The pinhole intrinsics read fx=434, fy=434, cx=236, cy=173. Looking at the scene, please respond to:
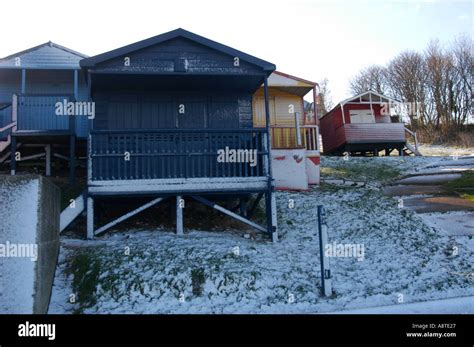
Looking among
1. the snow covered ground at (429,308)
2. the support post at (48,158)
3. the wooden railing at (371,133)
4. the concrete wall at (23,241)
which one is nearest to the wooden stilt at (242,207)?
the snow covered ground at (429,308)

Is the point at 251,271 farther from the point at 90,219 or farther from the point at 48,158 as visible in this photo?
the point at 48,158

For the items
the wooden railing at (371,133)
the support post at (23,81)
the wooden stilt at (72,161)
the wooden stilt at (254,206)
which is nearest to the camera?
the wooden stilt at (254,206)

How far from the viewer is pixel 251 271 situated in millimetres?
7227

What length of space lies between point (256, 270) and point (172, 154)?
130 inches

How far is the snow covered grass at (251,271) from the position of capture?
6430 millimetres

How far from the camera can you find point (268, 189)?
31.1 ft

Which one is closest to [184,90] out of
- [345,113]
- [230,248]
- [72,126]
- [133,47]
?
[133,47]

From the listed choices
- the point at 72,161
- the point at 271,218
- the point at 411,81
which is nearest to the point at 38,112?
the point at 72,161

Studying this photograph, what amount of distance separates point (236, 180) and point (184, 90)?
11.2ft

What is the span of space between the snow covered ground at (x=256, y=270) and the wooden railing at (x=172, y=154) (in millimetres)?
1339

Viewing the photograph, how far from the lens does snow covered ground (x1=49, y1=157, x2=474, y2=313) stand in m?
6.43

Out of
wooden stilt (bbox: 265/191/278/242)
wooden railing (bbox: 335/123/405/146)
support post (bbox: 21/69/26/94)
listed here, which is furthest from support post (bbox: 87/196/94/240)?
wooden railing (bbox: 335/123/405/146)

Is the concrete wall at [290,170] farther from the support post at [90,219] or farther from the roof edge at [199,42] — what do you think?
the support post at [90,219]
